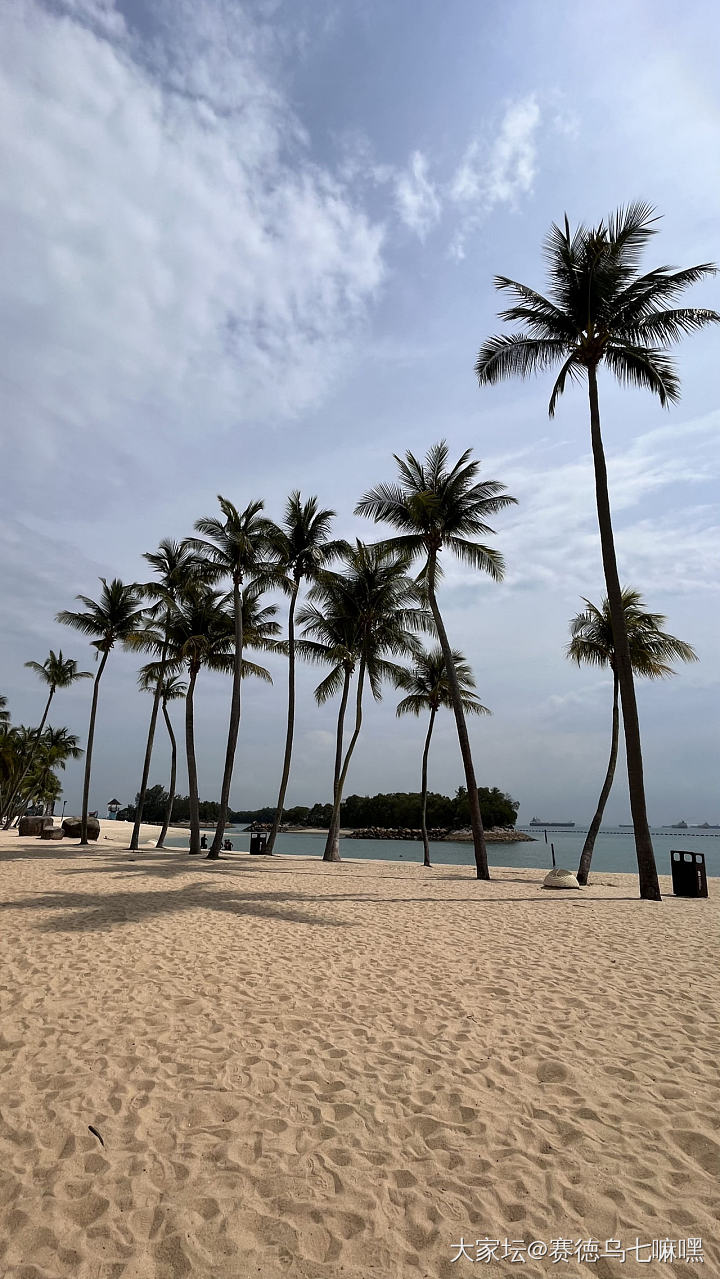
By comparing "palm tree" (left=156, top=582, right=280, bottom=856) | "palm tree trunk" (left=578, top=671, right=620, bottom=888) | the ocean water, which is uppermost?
"palm tree" (left=156, top=582, right=280, bottom=856)

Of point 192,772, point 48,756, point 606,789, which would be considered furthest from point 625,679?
point 48,756

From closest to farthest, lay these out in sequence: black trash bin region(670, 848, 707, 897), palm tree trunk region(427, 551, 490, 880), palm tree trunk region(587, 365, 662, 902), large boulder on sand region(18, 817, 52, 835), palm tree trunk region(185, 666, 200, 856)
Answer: palm tree trunk region(587, 365, 662, 902)
black trash bin region(670, 848, 707, 897)
palm tree trunk region(427, 551, 490, 880)
palm tree trunk region(185, 666, 200, 856)
large boulder on sand region(18, 817, 52, 835)

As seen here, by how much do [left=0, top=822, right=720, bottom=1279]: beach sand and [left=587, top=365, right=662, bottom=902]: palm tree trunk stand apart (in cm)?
562

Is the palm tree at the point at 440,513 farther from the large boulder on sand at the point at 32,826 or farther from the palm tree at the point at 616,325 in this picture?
the large boulder on sand at the point at 32,826

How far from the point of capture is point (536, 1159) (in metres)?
3.35

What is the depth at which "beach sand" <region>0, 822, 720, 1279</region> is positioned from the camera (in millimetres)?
2857

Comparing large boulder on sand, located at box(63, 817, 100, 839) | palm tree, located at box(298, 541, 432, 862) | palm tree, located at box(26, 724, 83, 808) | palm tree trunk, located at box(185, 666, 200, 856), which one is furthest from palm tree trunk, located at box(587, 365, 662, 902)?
palm tree, located at box(26, 724, 83, 808)

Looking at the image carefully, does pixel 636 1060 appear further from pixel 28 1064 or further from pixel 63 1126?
pixel 28 1064

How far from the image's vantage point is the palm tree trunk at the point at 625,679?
42.3 feet

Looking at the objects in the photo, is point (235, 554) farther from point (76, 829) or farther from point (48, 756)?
point (48, 756)

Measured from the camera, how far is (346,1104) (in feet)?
12.9

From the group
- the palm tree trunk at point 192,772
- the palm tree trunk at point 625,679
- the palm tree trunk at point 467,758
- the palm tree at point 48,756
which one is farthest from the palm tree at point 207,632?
the palm tree at point 48,756

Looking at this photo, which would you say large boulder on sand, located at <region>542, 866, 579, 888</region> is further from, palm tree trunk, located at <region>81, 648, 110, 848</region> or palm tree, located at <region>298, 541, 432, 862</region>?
palm tree trunk, located at <region>81, 648, 110, 848</region>

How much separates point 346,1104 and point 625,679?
11069 millimetres
